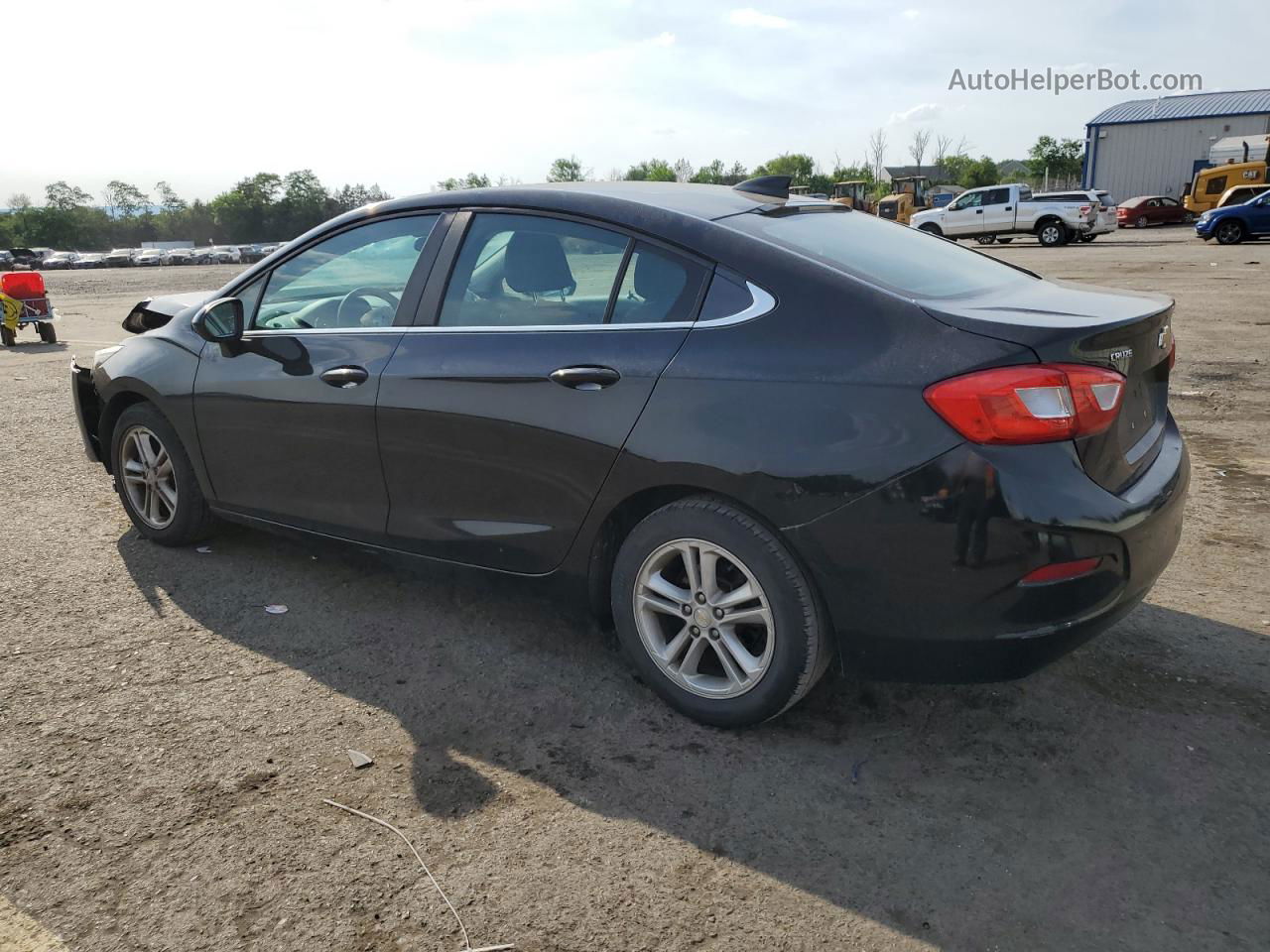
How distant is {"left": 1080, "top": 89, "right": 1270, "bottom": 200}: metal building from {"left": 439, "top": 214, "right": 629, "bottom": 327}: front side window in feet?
208

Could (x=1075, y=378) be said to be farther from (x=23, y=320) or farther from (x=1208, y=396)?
(x=23, y=320)

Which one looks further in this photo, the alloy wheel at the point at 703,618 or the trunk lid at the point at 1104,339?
the alloy wheel at the point at 703,618

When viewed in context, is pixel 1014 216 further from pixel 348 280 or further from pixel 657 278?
pixel 657 278

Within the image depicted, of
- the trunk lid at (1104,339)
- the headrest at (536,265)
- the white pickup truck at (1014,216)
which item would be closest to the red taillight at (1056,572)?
the trunk lid at (1104,339)

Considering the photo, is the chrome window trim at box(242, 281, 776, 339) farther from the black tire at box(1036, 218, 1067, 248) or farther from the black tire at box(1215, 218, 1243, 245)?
the black tire at box(1036, 218, 1067, 248)

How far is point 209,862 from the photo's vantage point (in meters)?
2.55

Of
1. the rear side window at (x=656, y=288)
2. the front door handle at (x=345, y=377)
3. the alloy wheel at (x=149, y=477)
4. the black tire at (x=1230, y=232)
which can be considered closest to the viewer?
the rear side window at (x=656, y=288)

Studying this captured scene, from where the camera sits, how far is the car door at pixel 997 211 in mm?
33000

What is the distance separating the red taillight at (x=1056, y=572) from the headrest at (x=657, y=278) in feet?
4.29

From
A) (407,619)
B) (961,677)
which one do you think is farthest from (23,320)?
(961,677)

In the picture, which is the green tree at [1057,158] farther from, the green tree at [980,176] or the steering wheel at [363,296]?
the steering wheel at [363,296]

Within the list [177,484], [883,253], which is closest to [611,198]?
[883,253]

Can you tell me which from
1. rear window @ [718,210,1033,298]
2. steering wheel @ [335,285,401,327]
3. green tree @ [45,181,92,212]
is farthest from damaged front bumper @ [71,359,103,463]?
green tree @ [45,181,92,212]

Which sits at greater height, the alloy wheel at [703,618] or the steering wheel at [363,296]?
the steering wheel at [363,296]
